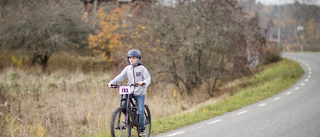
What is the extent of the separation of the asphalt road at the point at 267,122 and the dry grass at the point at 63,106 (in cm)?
177

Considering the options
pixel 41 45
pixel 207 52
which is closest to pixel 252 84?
pixel 207 52

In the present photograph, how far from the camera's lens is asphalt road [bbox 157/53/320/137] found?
7.25 meters

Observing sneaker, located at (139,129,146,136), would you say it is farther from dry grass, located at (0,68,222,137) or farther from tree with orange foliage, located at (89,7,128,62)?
tree with orange foliage, located at (89,7,128,62)

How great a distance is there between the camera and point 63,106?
13.0 metres

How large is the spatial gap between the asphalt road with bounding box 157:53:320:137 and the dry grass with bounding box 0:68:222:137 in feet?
5.81

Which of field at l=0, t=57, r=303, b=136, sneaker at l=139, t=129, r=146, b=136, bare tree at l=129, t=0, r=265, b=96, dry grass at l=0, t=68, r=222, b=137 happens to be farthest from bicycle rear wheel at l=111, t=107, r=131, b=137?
bare tree at l=129, t=0, r=265, b=96

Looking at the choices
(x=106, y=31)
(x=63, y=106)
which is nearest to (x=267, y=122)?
(x=63, y=106)

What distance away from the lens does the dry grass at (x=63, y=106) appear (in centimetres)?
877

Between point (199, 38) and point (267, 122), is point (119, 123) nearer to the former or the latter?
point (267, 122)

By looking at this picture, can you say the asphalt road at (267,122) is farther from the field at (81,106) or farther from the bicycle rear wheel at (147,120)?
the field at (81,106)

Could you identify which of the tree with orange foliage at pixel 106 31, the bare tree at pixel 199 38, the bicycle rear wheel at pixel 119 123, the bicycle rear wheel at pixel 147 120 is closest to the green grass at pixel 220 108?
the bicycle rear wheel at pixel 147 120

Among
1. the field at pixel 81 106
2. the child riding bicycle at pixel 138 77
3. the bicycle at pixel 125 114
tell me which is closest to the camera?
the bicycle at pixel 125 114

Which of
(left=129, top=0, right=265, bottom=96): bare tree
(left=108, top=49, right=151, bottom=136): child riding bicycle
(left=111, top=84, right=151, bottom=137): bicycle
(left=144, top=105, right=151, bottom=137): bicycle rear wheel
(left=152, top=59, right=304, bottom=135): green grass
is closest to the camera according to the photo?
(left=111, top=84, right=151, bottom=137): bicycle

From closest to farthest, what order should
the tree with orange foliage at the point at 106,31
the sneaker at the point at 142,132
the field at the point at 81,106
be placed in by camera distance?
1. the sneaker at the point at 142,132
2. the field at the point at 81,106
3. the tree with orange foliage at the point at 106,31
